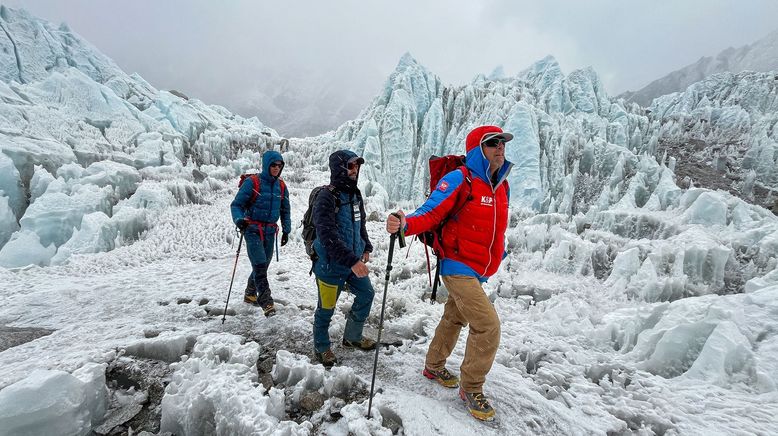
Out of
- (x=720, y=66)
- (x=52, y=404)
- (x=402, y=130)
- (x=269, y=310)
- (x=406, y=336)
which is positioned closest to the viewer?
(x=52, y=404)

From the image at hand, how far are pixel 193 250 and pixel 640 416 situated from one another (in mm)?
10392

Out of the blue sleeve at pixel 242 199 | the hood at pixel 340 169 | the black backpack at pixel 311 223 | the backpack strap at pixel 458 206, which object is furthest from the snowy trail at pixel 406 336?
the hood at pixel 340 169

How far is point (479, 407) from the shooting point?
2979 millimetres

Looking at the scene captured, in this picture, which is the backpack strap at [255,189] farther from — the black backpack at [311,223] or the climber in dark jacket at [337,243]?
the climber in dark jacket at [337,243]

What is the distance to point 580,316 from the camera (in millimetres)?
5586

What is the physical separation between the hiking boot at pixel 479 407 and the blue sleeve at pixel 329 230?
1666 mm

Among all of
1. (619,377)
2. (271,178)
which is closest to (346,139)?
(271,178)

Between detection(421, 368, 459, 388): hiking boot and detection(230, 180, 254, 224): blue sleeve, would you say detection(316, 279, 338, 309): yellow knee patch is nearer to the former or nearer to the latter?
detection(421, 368, 459, 388): hiking boot

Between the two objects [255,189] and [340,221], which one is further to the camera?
[255,189]

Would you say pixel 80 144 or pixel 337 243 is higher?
pixel 80 144

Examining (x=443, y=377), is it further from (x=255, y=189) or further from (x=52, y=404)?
(x=255, y=189)

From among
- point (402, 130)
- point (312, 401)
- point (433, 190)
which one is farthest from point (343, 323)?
point (402, 130)

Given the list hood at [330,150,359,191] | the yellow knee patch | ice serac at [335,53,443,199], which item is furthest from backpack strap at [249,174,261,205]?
ice serac at [335,53,443,199]

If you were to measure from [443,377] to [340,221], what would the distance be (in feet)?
6.52
